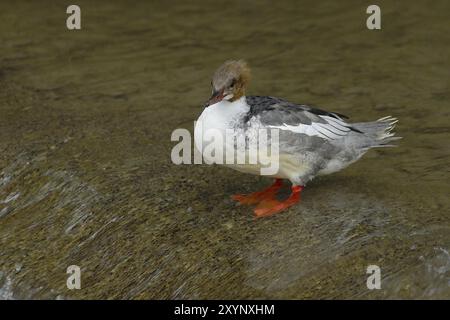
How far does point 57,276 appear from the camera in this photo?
18.9ft

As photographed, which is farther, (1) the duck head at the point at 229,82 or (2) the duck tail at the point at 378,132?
(2) the duck tail at the point at 378,132

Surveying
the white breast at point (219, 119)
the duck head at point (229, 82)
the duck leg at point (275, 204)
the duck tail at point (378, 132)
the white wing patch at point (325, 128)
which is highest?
the duck head at point (229, 82)

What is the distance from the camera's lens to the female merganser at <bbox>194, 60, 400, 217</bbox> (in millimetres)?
5703

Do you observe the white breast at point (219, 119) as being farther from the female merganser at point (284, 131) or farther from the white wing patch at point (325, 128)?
the white wing patch at point (325, 128)

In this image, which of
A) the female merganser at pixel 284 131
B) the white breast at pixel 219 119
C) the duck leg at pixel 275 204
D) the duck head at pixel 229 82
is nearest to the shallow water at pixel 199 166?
the duck leg at pixel 275 204

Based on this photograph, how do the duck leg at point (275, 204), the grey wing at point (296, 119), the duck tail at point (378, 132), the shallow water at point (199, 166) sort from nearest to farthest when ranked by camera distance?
1. the shallow water at point (199, 166)
2. the grey wing at point (296, 119)
3. the duck leg at point (275, 204)
4. the duck tail at point (378, 132)

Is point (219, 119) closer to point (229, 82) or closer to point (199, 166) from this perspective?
point (229, 82)

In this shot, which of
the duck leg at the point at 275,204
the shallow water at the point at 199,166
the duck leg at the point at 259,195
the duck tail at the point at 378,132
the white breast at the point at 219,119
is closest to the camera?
the shallow water at the point at 199,166

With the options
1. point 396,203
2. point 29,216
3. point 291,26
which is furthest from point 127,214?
point 291,26

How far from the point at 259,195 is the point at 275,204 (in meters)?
0.19

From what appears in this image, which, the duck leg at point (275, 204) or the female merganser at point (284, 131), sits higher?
the female merganser at point (284, 131)

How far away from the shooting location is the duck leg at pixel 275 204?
5.94 meters
